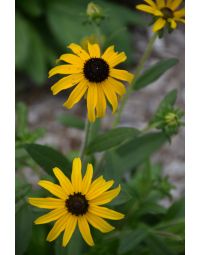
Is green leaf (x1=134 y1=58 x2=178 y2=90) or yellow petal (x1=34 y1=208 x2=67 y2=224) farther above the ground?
green leaf (x1=134 y1=58 x2=178 y2=90)

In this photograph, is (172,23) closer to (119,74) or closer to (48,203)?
(119,74)

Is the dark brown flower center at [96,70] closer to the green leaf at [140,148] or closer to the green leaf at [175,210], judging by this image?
the green leaf at [140,148]

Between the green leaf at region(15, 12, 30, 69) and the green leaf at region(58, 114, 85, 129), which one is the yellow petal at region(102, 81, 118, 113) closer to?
the green leaf at region(58, 114, 85, 129)

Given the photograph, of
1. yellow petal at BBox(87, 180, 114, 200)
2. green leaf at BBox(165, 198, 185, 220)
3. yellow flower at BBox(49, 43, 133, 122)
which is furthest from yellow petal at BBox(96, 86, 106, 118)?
green leaf at BBox(165, 198, 185, 220)

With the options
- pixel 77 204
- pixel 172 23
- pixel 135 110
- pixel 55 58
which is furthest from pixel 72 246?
pixel 55 58

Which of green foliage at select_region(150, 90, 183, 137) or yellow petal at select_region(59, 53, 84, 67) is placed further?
green foliage at select_region(150, 90, 183, 137)
